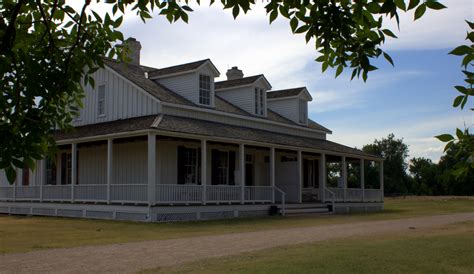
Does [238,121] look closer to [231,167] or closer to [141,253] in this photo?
[231,167]

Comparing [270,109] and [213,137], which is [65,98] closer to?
[213,137]

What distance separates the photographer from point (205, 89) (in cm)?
2664

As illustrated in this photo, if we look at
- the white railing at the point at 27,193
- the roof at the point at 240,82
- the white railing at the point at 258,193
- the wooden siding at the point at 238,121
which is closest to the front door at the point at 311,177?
the wooden siding at the point at 238,121

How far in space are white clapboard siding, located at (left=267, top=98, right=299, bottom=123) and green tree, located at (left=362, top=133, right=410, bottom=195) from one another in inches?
1328

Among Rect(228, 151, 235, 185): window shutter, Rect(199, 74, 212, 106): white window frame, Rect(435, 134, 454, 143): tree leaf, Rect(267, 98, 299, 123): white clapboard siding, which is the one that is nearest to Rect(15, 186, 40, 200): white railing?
Rect(199, 74, 212, 106): white window frame

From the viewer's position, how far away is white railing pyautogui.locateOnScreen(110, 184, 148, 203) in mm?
21269

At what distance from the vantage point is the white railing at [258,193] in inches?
976

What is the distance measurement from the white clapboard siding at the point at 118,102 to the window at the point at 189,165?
2.46 meters

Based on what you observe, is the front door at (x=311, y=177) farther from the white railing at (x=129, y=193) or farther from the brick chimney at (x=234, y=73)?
the white railing at (x=129, y=193)

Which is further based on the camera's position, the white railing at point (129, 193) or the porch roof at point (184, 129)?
the porch roof at point (184, 129)

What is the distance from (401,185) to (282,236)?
5398cm

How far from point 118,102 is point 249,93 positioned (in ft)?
26.2

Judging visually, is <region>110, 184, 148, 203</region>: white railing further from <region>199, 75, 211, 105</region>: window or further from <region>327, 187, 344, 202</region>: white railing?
<region>327, 187, 344, 202</region>: white railing

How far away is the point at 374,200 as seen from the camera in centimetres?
3409
